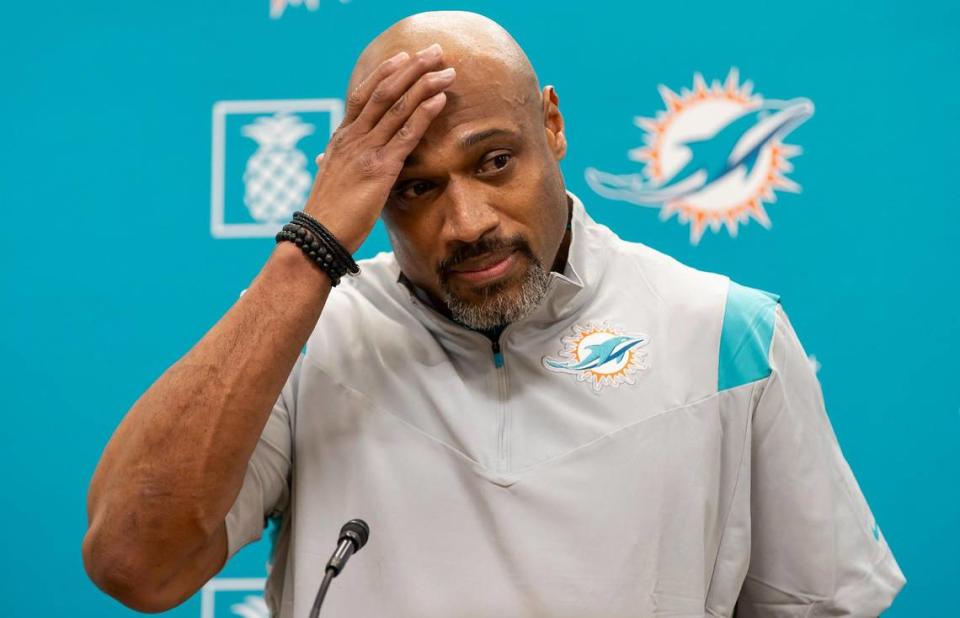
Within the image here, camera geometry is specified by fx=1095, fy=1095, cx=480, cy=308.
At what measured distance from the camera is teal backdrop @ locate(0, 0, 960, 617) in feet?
6.18

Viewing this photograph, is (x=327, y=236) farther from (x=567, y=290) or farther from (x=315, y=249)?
(x=567, y=290)

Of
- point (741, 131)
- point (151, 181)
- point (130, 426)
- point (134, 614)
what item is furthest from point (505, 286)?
point (134, 614)

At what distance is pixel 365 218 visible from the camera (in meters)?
1.29

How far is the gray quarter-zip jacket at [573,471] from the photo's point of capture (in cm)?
128

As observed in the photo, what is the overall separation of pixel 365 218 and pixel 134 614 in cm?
118

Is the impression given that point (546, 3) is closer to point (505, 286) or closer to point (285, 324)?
point (505, 286)

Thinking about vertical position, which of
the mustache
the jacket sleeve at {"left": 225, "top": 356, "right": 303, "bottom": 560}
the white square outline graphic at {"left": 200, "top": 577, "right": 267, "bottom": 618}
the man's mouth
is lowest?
the white square outline graphic at {"left": 200, "top": 577, "right": 267, "bottom": 618}

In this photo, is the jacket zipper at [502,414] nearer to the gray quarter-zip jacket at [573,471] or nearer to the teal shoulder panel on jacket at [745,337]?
the gray quarter-zip jacket at [573,471]

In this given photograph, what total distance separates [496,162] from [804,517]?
0.57 metres

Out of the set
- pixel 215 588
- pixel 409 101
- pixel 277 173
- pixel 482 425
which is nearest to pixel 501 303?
pixel 482 425

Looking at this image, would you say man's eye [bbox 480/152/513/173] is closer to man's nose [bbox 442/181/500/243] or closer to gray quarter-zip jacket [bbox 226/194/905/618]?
man's nose [bbox 442/181/500/243]

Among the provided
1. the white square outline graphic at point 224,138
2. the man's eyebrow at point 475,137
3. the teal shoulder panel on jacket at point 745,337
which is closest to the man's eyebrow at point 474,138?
the man's eyebrow at point 475,137

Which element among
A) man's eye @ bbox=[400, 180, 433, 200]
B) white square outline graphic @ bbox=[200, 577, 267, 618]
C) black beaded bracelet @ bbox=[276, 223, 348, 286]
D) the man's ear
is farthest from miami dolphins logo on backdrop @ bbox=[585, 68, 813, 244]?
white square outline graphic @ bbox=[200, 577, 267, 618]

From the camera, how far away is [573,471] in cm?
130
